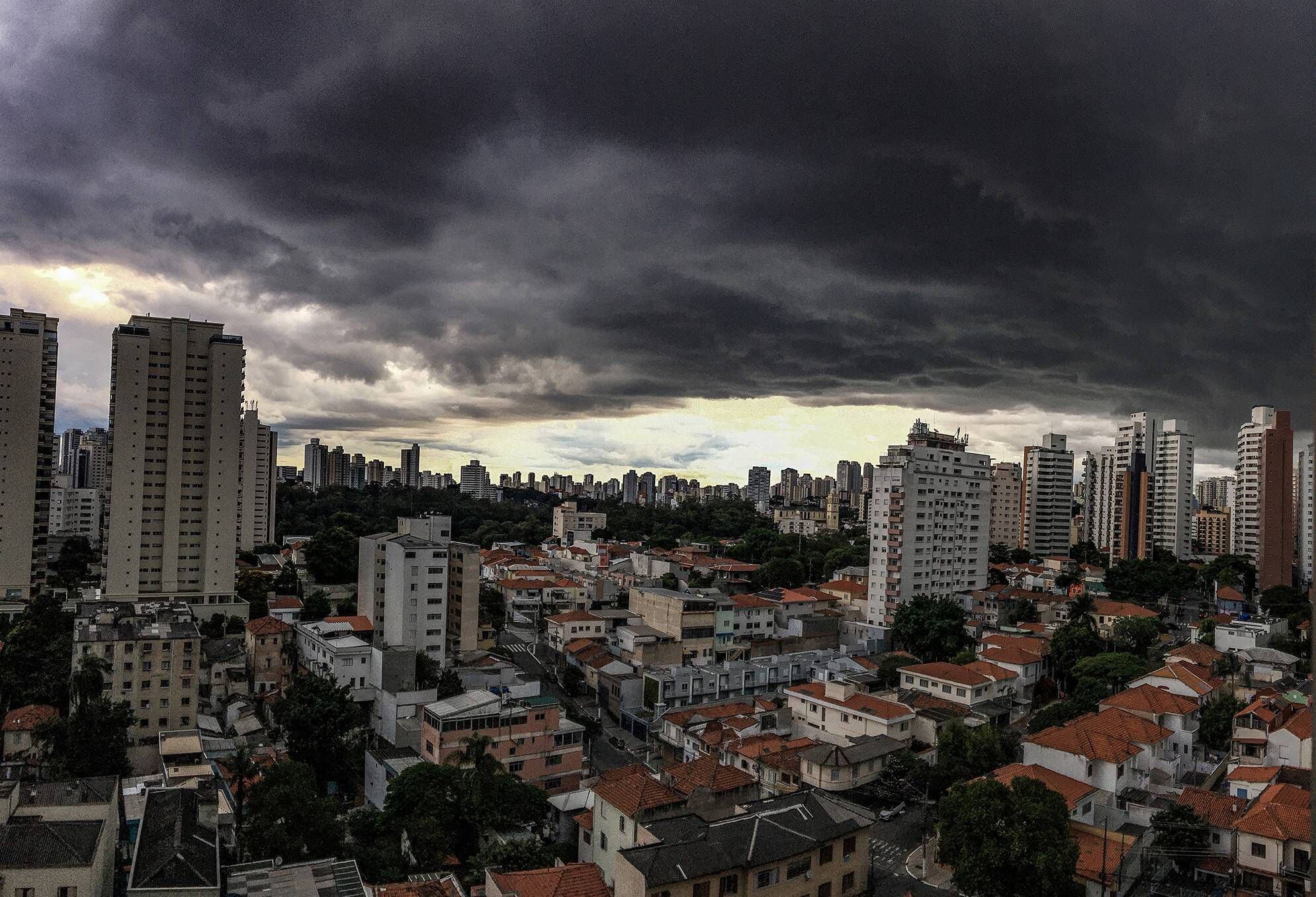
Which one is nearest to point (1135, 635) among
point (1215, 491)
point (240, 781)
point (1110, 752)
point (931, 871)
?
point (1110, 752)

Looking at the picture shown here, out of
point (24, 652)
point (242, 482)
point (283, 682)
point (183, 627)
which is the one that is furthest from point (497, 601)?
point (242, 482)

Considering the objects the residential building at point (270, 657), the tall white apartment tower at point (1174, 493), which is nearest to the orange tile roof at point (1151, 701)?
the residential building at point (270, 657)

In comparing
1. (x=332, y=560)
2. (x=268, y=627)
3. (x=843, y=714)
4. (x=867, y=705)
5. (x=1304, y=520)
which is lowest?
(x=843, y=714)

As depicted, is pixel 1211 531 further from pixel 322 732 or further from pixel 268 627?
pixel 322 732

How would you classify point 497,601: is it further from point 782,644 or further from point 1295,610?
point 1295,610

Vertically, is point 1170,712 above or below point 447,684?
above
